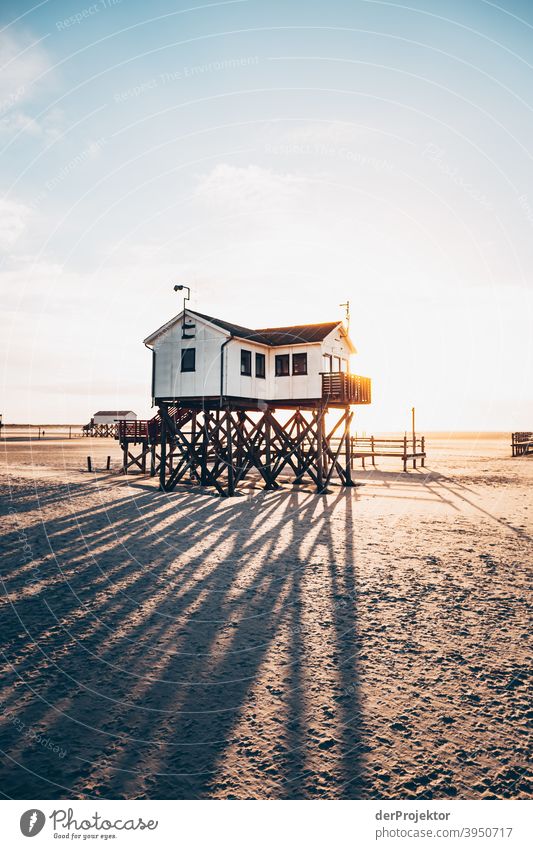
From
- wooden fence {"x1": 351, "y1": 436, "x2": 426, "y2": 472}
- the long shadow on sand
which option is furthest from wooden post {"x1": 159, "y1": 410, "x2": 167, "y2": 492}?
wooden fence {"x1": 351, "y1": 436, "x2": 426, "y2": 472}

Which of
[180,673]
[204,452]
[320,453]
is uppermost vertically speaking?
[204,452]

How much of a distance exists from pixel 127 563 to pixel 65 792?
7115 millimetres

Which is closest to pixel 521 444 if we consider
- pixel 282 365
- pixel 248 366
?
pixel 282 365

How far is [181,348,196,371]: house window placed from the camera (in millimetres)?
24500

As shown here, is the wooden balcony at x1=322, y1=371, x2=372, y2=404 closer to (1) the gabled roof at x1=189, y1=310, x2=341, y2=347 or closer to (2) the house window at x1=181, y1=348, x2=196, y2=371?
(1) the gabled roof at x1=189, y1=310, x2=341, y2=347

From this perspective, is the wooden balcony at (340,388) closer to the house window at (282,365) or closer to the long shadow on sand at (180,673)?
the house window at (282,365)

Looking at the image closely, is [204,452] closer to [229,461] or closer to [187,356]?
[229,461]

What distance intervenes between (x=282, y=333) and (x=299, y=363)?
2.70 metres

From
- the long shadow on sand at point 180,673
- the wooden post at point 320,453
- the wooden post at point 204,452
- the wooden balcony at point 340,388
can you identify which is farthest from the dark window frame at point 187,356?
the long shadow on sand at point 180,673

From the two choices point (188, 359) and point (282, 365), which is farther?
point (282, 365)

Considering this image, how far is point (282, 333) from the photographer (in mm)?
28141

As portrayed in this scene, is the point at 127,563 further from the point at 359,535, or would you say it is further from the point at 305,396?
the point at 305,396

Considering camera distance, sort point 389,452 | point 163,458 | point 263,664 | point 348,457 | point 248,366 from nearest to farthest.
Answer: point 263,664 < point 163,458 < point 248,366 < point 348,457 < point 389,452

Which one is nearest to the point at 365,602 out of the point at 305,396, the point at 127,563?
the point at 127,563
